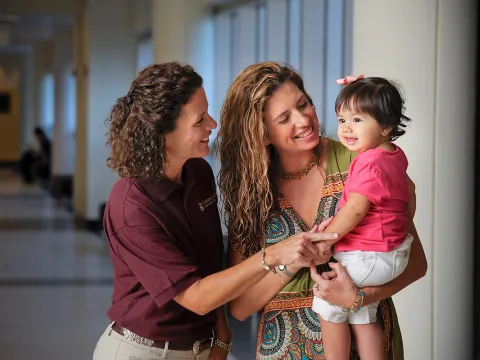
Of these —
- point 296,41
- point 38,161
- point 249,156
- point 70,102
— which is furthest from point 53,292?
point 38,161

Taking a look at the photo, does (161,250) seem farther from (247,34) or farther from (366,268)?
(247,34)

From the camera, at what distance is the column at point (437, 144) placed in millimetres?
5312

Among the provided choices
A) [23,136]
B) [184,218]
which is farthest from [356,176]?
[23,136]

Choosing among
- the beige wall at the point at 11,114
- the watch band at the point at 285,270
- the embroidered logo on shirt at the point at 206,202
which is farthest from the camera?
the beige wall at the point at 11,114

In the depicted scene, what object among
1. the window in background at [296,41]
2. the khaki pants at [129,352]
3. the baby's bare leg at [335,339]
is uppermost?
the window in background at [296,41]

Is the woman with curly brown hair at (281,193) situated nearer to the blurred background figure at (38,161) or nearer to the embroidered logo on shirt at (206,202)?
the embroidered logo on shirt at (206,202)

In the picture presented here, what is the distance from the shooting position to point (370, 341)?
2873 millimetres

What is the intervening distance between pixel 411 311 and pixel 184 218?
2.91m

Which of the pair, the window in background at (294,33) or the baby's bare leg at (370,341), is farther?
the window in background at (294,33)

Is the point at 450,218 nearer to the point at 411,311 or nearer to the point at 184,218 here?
the point at 411,311

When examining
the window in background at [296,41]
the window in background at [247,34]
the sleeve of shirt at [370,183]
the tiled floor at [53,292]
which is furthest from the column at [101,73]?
the sleeve of shirt at [370,183]

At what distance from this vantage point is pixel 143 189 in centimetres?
287

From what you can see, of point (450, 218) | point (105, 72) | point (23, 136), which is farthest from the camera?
point (23, 136)

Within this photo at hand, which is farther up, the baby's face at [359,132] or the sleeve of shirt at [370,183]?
the baby's face at [359,132]
